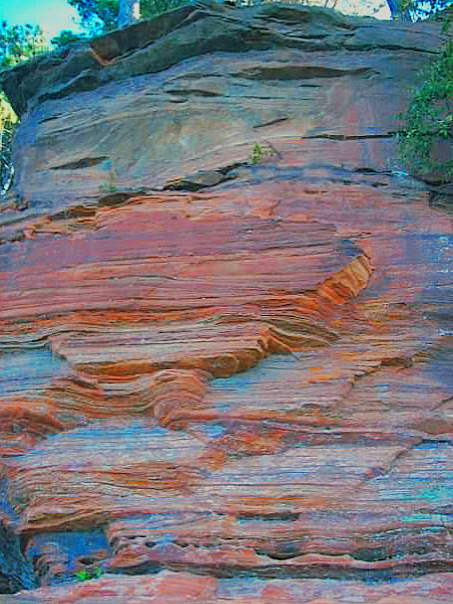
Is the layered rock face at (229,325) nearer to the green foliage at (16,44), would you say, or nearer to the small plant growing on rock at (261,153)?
the small plant growing on rock at (261,153)

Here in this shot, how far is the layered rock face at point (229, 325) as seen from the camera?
6664mm

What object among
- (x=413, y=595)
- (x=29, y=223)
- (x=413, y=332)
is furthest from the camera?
(x=29, y=223)

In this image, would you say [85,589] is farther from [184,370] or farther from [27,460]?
[184,370]

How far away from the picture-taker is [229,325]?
9.10 m

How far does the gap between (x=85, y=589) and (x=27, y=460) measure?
2.18 meters

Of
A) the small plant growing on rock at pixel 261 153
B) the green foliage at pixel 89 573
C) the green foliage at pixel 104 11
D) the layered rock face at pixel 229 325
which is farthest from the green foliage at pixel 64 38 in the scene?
the green foliage at pixel 89 573

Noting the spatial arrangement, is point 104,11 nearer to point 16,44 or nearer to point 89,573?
point 16,44

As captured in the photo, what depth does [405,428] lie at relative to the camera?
788 centimetres

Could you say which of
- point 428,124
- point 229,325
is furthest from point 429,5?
point 229,325

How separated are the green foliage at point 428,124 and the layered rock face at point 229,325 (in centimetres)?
38

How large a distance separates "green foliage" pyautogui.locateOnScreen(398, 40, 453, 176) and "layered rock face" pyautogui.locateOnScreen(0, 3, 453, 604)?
1.24ft

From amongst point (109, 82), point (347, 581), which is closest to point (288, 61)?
point (109, 82)

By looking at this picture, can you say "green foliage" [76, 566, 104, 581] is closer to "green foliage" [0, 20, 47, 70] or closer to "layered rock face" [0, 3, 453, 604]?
"layered rock face" [0, 3, 453, 604]

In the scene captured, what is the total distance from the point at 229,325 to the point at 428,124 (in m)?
5.49
